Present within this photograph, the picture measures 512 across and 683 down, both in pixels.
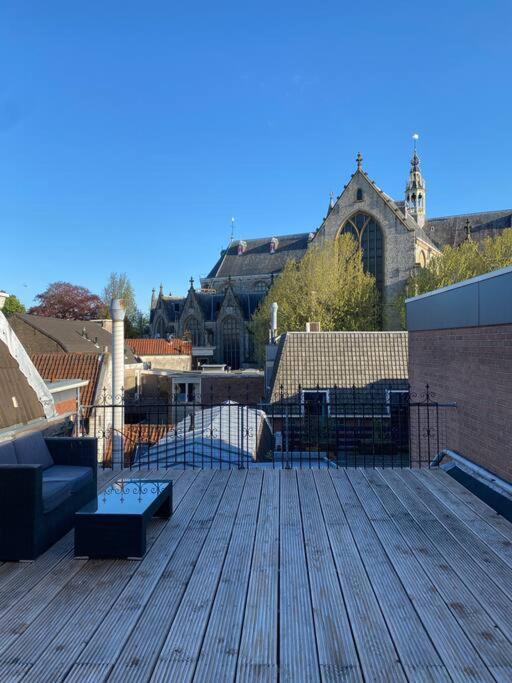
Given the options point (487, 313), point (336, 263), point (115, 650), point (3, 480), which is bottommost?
point (115, 650)

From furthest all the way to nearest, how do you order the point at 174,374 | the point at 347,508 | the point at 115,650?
the point at 174,374, the point at 347,508, the point at 115,650

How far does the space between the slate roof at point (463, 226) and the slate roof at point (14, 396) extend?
4305 cm

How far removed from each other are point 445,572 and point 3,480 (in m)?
3.01

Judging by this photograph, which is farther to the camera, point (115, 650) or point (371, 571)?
point (371, 571)

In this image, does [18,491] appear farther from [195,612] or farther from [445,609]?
[445,609]

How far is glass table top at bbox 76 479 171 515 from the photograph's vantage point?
11.4ft

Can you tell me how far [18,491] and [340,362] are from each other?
616 inches

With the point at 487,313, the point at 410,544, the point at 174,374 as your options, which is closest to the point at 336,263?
the point at 174,374

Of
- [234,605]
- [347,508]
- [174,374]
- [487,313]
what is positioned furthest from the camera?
[174,374]

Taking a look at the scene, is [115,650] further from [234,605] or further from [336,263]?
[336,263]

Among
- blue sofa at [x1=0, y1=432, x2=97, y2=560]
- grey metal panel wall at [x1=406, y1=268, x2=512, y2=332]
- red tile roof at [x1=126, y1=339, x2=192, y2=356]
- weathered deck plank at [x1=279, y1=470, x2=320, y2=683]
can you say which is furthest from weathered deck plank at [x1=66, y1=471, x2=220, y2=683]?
red tile roof at [x1=126, y1=339, x2=192, y2=356]

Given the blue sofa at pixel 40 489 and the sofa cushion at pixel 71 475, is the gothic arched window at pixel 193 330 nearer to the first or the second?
the blue sofa at pixel 40 489

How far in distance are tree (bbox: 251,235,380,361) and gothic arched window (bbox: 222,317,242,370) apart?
1350 centimetres

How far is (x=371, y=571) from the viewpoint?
10.4ft
